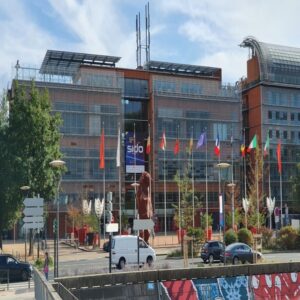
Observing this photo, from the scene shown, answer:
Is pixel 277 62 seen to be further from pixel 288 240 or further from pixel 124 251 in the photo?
pixel 124 251

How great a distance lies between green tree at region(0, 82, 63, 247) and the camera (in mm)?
44000

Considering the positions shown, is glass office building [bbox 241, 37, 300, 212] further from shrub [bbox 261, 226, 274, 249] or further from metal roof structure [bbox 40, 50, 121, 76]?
shrub [bbox 261, 226, 274, 249]

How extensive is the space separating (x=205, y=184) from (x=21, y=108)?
45.5 m

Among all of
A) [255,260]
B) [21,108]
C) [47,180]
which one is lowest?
[255,260]

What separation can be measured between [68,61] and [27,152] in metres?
42.9

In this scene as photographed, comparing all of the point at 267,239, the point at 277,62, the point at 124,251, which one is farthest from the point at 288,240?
the point at 277,62

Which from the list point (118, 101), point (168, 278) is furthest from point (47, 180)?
point (118, 101)

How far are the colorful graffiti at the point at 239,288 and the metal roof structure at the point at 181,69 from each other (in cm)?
7101

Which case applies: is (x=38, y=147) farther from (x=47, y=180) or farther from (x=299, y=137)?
(x=299, y=137)

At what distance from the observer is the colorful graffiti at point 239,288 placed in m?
19.9

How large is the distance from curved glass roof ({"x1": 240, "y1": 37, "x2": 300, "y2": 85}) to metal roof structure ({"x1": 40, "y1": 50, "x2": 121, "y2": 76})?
24.8 meters

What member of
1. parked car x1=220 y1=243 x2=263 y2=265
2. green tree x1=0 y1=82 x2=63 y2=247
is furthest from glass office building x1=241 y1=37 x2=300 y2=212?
parked car x1=220 y1=243 x2=263 y2=265

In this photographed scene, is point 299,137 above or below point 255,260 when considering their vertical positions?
above

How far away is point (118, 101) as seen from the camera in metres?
81.4
